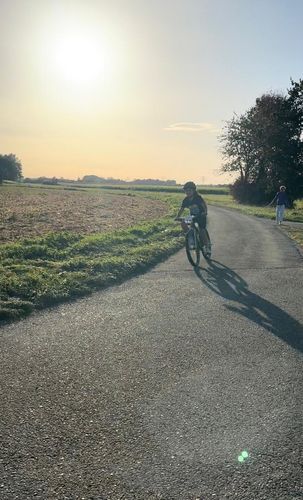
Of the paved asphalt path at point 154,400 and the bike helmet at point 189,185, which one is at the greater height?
the bike helmet at point 189,185

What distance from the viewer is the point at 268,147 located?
46594 millimetres

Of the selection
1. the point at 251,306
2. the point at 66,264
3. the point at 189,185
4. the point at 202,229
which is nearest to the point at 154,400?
the point at 251,306

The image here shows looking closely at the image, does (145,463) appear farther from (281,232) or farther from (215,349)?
(281,232)

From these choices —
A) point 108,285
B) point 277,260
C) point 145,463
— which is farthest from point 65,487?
point 277,260

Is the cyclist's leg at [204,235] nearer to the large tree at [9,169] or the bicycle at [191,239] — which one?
the bicycle at [191,239]

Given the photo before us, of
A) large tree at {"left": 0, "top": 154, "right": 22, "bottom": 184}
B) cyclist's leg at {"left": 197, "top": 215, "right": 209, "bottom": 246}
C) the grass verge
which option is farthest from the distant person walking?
large tree at {"left": 0, "top": 154, "right": 22, "bottom": 184}

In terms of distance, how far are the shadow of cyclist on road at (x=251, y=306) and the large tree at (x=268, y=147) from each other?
37290mm

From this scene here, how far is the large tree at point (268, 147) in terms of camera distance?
4491cm

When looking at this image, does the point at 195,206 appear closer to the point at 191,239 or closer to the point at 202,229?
the point at 202,229

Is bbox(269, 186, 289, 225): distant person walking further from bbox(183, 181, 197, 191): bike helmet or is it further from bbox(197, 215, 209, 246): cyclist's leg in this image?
bbox(183, 181, 197, 191): bike helmet

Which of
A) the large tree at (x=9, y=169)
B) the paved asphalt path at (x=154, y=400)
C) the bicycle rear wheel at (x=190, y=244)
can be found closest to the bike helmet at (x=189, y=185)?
the bicycle rear wheel at (x=190, y=244)

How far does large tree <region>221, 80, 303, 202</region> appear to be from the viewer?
44906mm

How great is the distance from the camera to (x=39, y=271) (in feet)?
32.4

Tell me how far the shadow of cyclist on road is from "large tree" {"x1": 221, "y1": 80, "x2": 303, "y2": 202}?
37290mm
